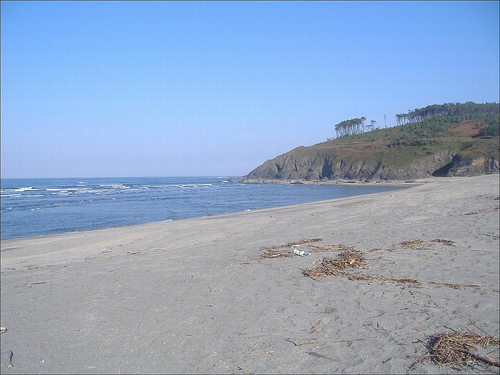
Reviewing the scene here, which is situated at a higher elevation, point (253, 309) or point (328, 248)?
point (328, 248)

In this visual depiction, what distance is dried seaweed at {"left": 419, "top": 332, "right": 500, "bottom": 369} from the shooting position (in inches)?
152

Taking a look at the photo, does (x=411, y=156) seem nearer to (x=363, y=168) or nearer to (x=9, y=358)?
(x=363, y=168)

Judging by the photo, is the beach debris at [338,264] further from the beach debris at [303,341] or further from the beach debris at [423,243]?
the beach debris at [303,341]

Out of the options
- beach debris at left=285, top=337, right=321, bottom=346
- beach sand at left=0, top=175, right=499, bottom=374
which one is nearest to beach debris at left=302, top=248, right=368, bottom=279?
beach sand at left=0, top=175, right=499, bottom=374

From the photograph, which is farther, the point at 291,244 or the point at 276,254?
the point at 291,244

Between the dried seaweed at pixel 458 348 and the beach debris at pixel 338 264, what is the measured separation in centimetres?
290

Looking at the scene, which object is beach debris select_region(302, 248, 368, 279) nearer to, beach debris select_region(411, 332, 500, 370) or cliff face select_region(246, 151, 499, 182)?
beach debris select_region(411, 332, 500, 370)

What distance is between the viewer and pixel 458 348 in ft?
13.4

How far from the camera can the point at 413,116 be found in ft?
414

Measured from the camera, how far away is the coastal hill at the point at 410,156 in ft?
202

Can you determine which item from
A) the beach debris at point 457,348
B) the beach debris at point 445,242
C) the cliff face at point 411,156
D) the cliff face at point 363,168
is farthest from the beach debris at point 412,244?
the cliff face at point 411,156

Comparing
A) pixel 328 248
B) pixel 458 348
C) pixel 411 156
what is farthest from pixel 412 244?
pixel 411 156

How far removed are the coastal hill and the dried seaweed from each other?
195ft

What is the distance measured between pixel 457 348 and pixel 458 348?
25 mm
